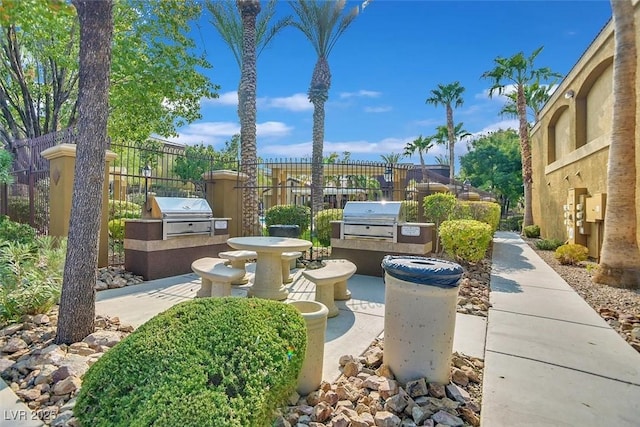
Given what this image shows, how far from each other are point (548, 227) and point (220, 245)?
1319 cm

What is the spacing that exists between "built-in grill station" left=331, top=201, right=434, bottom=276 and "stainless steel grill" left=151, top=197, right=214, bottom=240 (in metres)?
2.88

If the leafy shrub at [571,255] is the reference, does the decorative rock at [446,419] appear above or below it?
below

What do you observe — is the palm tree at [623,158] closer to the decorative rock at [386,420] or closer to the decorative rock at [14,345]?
the decorative rock at [386,420]

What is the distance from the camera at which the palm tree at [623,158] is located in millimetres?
6051

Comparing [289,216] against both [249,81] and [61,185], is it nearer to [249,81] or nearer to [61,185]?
[249,81]

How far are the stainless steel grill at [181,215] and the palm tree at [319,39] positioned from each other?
6.67 meters

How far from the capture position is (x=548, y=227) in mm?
13445

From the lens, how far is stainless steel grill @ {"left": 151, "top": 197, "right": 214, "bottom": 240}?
20.8 ft

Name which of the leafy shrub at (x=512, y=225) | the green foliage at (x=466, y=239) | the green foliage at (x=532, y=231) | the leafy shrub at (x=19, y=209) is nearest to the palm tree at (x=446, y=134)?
the leafy shrub at (x=512, y=225)

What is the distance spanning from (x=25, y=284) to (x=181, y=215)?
9.91 ft

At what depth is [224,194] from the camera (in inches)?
332

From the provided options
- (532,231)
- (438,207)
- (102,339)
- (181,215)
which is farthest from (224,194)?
(532,231)

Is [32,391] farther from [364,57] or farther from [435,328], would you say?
[364,57]

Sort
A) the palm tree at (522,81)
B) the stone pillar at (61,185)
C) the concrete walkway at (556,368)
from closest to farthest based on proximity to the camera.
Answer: the concrete walkway at (556,368) < the stone pillar at (61,185) < the palm tree at (522,81)
